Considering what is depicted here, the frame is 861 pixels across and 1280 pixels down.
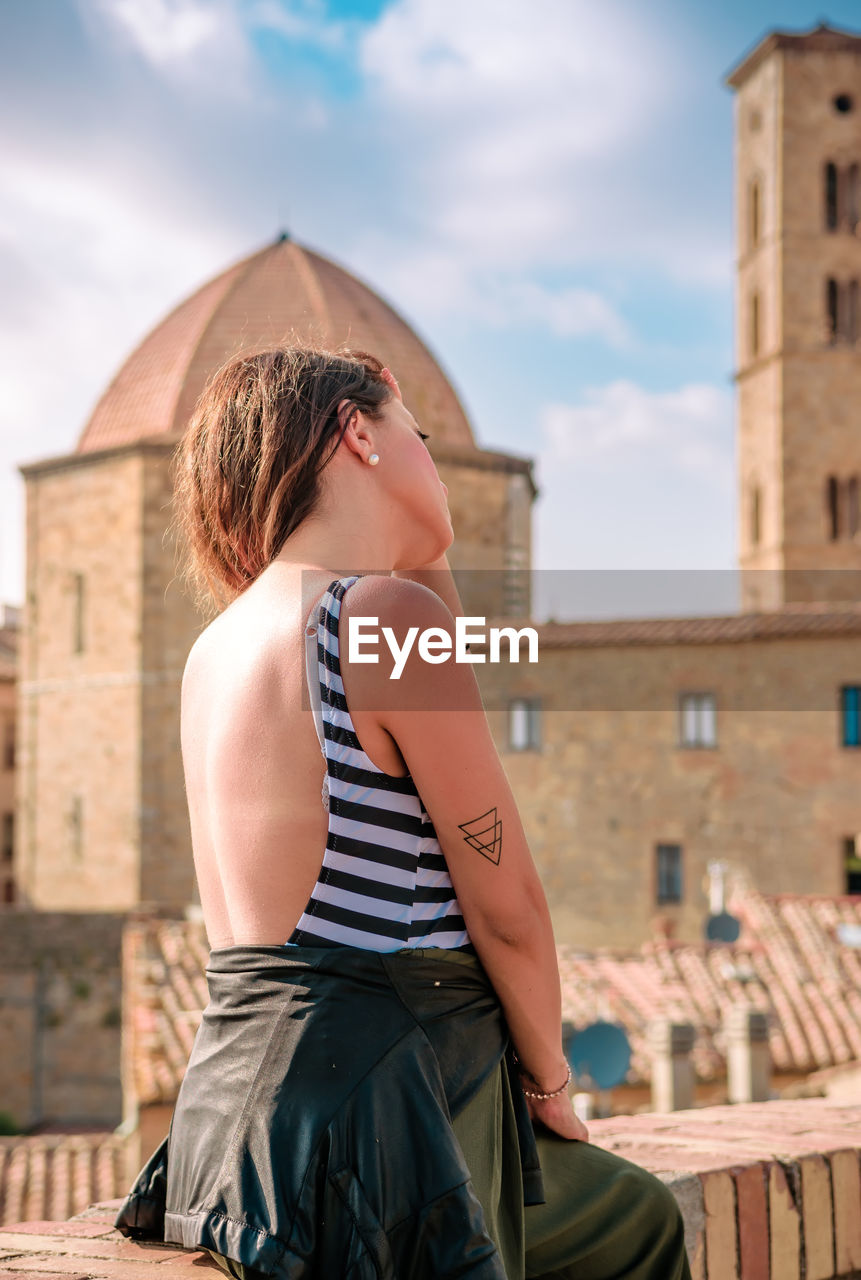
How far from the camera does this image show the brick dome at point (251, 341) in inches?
1177

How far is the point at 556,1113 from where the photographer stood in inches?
82.4

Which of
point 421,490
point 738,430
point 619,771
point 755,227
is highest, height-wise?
point 755,227

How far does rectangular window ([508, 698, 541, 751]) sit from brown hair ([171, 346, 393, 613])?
24.9 meters

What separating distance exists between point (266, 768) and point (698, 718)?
2483 cm

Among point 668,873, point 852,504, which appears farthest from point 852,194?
point 668,873

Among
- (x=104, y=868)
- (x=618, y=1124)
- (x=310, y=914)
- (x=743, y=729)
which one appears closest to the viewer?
(x=310, y=914)

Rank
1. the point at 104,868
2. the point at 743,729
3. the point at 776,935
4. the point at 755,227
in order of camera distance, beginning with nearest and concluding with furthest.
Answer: the point at 776,935
the point at 743,729
the point at 104,868
the point at 755,227

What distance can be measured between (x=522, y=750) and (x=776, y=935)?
30.7 feet

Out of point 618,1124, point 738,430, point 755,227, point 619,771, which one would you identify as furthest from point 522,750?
point 618,1124

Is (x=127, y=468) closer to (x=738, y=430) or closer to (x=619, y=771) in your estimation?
(x=619, y=771)

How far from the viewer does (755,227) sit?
129ft

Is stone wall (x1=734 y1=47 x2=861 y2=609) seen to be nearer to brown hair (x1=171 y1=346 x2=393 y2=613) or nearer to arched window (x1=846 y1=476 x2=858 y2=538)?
arched window (x1=846 y1=476 x2=858 y2=538)

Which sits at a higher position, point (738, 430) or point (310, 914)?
point (738, 430)

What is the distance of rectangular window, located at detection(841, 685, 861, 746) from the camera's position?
25.2 meters
